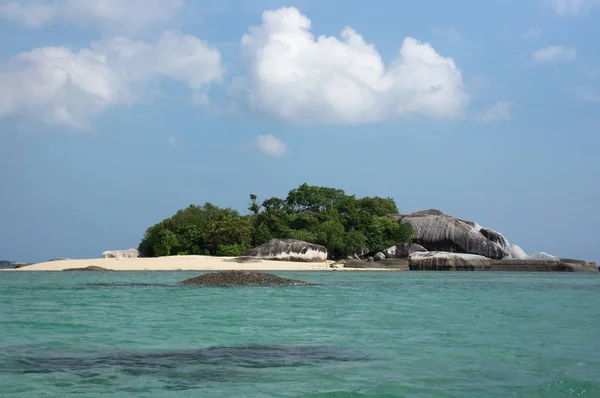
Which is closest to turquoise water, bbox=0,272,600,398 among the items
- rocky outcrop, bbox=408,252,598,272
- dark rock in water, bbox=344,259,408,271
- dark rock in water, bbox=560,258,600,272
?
dark rock in water, bbox=344,259,408,271

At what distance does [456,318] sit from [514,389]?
9.44 m

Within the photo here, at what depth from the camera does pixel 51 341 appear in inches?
536

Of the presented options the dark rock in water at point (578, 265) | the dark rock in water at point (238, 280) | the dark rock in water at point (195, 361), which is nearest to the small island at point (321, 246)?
the dark rock in water at point (578, 265)

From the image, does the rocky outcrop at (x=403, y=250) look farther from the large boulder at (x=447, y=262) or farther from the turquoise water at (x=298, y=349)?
the turquoise water at (x=298, y=349)

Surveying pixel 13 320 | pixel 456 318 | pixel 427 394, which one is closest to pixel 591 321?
pixel 456 318

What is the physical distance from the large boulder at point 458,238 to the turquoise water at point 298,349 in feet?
164

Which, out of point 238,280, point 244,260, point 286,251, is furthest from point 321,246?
point 238,280

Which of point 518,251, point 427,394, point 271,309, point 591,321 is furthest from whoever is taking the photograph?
point 518,251

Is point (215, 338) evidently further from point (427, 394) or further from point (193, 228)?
point (193, 228)

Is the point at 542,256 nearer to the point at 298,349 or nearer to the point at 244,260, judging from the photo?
the point at 244,260

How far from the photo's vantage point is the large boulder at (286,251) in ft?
215

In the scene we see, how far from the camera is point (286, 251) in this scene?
6569 cm

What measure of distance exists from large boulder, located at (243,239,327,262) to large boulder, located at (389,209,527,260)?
631 inches

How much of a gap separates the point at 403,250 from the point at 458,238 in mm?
6777
